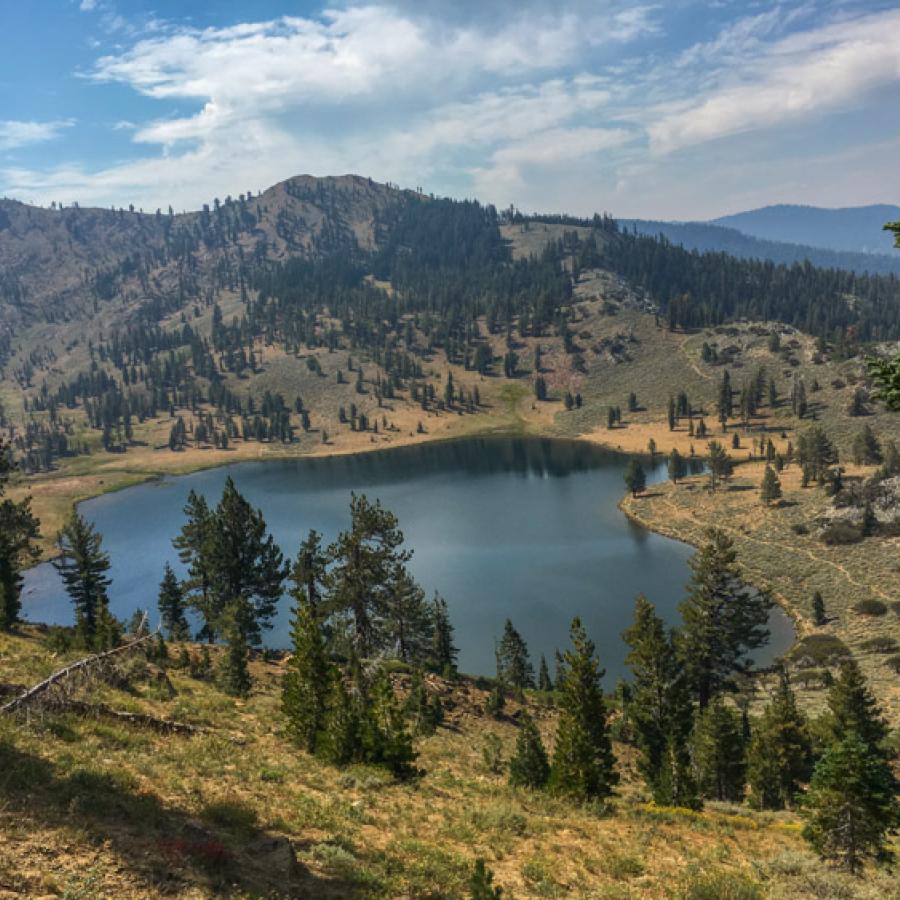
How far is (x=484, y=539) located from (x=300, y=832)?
3998 inches

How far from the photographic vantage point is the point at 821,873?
16.6 meters

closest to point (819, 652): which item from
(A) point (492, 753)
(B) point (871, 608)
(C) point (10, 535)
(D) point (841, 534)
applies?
(B) point (871, 608)

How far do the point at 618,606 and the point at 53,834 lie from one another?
7899cm

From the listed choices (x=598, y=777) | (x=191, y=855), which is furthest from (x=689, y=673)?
(x=191, y=855)

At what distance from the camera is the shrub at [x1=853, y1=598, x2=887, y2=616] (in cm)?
7756

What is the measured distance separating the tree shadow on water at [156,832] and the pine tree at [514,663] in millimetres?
51266

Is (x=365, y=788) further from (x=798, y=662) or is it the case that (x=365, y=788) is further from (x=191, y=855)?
(x=798, y=662)

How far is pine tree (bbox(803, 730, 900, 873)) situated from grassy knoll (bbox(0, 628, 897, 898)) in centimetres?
76

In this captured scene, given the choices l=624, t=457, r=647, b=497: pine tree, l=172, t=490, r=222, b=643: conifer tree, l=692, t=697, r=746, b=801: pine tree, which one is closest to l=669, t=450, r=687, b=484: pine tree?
l=624, t=457, r=647, b=497: pine tree

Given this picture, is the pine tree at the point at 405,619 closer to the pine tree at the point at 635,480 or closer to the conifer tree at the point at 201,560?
the conifer tree at the point at 201,560

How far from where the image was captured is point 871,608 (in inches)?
3073

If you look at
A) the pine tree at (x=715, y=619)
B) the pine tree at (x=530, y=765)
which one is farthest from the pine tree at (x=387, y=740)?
the pine tree at (x=715, y=619)

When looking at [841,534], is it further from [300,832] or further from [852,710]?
[300,832]

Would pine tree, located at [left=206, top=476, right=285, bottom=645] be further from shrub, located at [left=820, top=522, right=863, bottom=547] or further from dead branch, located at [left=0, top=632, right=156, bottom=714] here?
shrub, located at [left=820, top=522, right=863, bottom=547]
